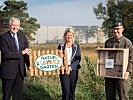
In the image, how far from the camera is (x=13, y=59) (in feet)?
22.4

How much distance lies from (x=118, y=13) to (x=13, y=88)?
129 ft

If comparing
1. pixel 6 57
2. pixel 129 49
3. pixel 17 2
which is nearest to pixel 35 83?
pixel 6 57

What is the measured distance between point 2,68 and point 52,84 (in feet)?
9.76

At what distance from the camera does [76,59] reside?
7.50 m

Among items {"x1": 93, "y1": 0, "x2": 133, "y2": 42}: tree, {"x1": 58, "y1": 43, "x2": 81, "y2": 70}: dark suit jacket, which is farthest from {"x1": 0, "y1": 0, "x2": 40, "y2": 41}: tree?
{"x1": 58, "y1": 43, "x2": 81, "y2": 70}: dark suit jacket

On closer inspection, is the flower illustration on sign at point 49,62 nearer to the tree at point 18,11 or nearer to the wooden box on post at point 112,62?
the wooden box on post at point 112,62

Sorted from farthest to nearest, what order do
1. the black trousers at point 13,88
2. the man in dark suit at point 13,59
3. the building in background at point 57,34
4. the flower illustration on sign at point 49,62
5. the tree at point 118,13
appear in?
the building in background at point 57,34, the tree at point 118,13, the flower illustration on sign at point 49,62, the black trousers at point 13,88, the man in dark suit at point 13,59

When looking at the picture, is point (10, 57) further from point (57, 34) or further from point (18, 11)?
point (57, 34)

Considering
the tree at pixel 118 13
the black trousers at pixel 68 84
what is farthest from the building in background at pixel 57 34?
the black trousers at pixel 68 84

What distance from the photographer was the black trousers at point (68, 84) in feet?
24.2

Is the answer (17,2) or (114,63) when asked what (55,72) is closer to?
(114,63)

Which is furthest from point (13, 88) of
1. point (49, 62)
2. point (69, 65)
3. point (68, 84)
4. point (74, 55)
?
point (74, 55)

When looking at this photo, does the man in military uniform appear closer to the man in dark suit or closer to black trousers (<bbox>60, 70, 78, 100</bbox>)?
black trousers (<bbox>60, 70, 78, 100</bbox>)

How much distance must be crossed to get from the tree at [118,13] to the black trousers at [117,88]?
102 feet
